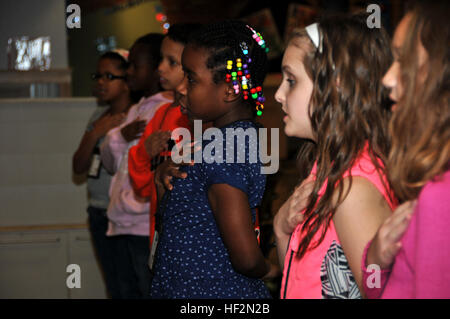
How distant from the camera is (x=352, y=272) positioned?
118cm

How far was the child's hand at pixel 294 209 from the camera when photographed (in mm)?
1307

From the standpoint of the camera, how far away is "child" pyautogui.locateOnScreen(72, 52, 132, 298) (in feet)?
9.93

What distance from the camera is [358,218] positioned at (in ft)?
3.82

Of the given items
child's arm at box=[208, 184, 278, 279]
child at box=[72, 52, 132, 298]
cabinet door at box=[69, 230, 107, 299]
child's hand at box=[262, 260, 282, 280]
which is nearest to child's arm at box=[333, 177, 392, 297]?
child's arm at box=[208, 184, 278, 279]

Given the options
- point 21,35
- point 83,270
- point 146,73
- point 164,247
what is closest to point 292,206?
point 164,247

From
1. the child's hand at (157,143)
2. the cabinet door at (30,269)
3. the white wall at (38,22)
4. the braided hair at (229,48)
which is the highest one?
the white wall at (38,22)

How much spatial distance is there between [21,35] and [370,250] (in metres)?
3.72

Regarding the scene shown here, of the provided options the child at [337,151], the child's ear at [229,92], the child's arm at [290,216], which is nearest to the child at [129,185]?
the child's ear at [229,92]

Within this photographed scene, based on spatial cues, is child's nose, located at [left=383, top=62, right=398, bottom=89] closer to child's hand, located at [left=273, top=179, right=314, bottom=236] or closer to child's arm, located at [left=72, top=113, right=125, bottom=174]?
child's hand, located at [left=273, top=179, right=314, bottom=236]

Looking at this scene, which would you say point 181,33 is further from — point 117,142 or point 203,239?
point 203,239

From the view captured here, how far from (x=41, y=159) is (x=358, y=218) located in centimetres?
296

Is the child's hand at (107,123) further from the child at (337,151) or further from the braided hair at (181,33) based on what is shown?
the child at (337,151)

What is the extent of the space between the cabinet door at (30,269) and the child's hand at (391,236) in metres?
2.80

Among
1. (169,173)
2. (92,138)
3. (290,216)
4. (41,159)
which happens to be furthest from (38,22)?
(290,216)
